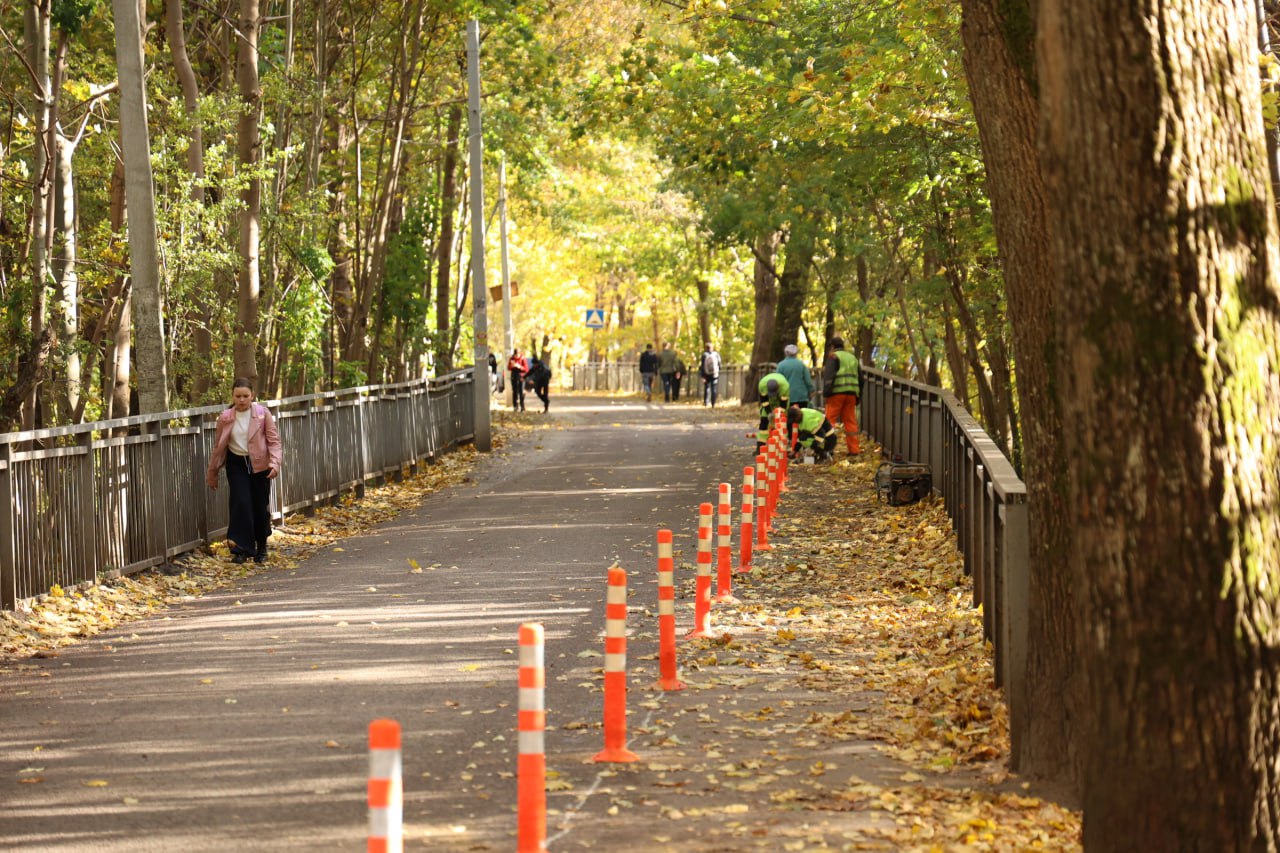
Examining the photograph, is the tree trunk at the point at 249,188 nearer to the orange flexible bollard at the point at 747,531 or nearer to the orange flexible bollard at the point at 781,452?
the orange flexible bollard at the point at 781,452

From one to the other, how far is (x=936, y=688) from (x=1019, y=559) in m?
1.91

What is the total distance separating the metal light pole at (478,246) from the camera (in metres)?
29.4

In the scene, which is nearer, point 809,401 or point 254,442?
point 254,442

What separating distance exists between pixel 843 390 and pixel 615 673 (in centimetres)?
2019

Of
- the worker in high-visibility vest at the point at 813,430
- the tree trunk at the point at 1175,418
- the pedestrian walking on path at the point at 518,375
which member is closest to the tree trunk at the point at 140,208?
the tree trunk at the point at 1175,418

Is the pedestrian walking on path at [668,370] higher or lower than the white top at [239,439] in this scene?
higher

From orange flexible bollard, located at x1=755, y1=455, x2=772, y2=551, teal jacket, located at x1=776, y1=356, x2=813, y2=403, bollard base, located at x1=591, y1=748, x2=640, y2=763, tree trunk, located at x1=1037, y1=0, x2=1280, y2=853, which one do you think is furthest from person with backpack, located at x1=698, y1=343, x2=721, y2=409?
tree trunk, located at x1=1037, y1=0, x2=1280, y2=853

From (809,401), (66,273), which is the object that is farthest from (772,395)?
(66,273)

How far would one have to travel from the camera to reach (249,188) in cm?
2134

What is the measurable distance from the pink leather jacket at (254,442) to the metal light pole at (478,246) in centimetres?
1385

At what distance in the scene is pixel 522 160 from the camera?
1559 inches

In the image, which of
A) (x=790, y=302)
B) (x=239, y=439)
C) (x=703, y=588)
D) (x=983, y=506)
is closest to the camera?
(x=983, y=506)

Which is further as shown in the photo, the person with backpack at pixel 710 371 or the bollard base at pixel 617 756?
the person with backpack at pixel 710 371

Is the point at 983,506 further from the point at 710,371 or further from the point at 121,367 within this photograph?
the point at 710,371
